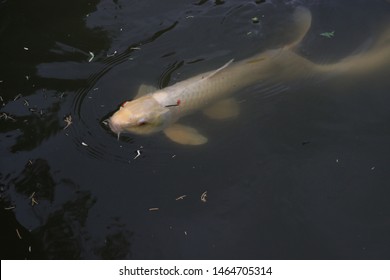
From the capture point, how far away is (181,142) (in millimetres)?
4863

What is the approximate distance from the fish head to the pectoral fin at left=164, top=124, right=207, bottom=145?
0.11 meters

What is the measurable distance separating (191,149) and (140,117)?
650 mm

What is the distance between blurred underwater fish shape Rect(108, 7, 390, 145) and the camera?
A: 4.93 metres

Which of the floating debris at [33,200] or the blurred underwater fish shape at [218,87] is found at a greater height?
the floating debris at [33,200]

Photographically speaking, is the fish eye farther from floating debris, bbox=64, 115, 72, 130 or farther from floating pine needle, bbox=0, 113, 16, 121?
floating pine needle, bbox=0, 113, 16, 121

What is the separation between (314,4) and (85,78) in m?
3.33

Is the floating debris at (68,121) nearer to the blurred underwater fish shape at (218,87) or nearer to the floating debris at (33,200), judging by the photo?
→ the blurred underwater fish shape at (218,87)

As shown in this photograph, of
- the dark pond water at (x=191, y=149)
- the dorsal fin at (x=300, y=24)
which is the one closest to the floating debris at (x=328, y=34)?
the dark pond water at (x=191, y=149)

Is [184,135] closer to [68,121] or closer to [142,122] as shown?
[142,122]

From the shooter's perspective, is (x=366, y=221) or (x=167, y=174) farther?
(x=167, y=174)

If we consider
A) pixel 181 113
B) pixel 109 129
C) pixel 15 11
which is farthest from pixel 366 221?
pixel 15 11

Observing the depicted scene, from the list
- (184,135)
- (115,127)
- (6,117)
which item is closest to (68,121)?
(115,127)

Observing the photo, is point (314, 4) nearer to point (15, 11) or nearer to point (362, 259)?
point (362, 259)

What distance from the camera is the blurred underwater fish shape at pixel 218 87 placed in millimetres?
4926
